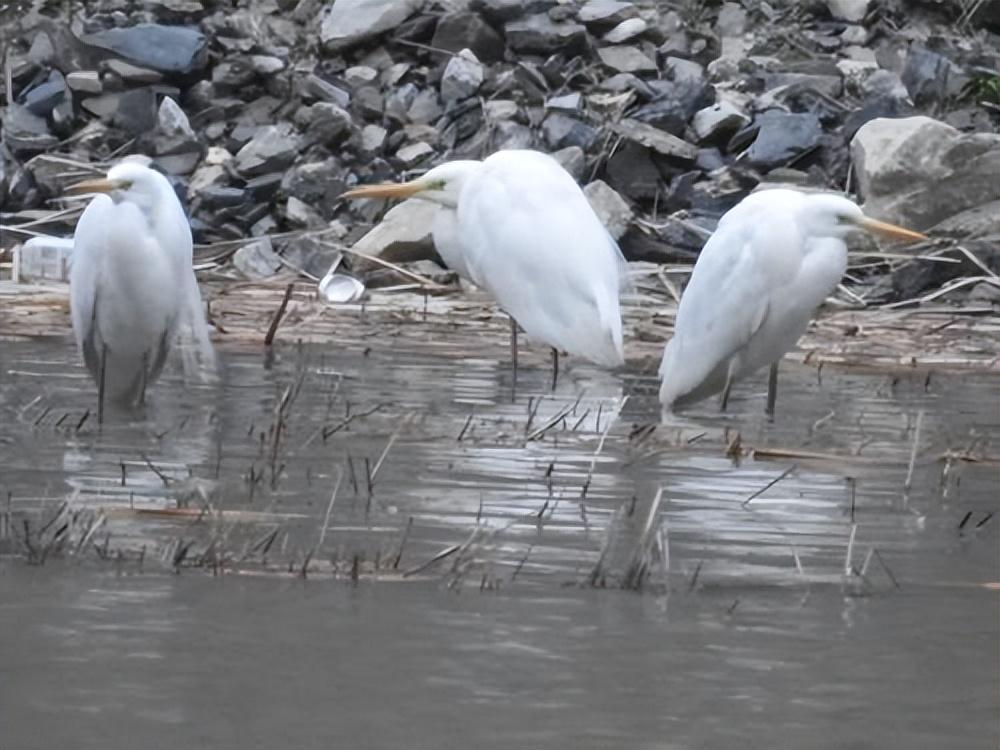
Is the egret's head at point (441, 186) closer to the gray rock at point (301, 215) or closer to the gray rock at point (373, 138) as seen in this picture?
the gray rock at point (301, 215)

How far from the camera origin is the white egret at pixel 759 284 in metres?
8.23

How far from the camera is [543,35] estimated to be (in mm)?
16391

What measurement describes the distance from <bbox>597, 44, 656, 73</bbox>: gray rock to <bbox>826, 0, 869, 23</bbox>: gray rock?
2206 mm

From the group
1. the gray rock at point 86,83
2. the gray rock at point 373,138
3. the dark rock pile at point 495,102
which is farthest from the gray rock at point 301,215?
the gray rock at point 86,83

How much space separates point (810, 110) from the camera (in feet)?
50.8

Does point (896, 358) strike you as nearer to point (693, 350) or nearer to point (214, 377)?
point (693, 350)

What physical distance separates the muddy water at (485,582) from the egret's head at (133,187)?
2.56ft

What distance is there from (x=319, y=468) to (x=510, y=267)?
3280 millimetres

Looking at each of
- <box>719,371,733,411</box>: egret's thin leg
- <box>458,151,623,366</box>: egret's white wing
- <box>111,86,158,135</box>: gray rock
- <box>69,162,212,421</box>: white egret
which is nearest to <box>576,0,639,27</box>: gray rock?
<box>111,86,158,135</box>: gray rock

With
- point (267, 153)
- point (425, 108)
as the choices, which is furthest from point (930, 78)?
point (267, 153)

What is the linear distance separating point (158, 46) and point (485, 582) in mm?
12547

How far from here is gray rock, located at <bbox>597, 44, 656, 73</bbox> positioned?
53.1 feet

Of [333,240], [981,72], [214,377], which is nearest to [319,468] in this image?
[214,377]

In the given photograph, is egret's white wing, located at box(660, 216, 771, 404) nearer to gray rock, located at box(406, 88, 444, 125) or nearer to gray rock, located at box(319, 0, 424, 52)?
gray rock, located at box(406, 88, 444, 125)
